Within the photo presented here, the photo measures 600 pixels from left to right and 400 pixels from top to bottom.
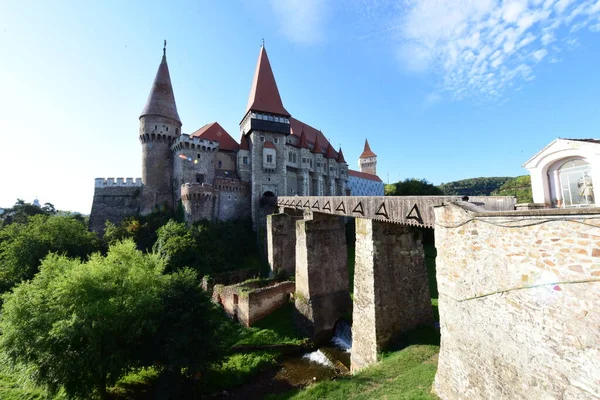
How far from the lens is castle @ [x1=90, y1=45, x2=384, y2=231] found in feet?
89.4

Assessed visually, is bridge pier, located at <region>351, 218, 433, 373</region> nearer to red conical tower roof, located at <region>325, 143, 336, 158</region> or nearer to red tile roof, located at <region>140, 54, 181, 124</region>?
red tile roof, located at <region>140, 54, 181, 124</region>

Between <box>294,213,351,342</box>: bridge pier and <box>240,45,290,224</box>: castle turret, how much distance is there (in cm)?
1456

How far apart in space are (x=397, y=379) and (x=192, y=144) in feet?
88.1

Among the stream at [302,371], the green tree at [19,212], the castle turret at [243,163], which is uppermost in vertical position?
the castle turret at [243,163]

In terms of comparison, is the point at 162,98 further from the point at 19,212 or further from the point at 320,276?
the point at 19,212

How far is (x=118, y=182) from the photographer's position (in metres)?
28.9

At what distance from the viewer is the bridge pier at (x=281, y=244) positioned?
67.3 feet

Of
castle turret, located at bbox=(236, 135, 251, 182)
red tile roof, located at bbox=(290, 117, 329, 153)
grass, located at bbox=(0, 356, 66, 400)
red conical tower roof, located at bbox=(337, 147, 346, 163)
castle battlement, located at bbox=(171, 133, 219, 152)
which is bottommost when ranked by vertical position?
grass, located at bbox=(0, 356, 66, 400)

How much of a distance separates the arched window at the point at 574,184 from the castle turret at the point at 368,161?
62.0 metres

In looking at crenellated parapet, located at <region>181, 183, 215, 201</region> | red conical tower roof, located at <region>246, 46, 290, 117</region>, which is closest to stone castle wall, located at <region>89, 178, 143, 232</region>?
crenellated parapet, located at <region>181, 183, 215, 201</region>

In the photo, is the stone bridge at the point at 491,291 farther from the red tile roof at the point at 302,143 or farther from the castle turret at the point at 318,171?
the castle turret at the point at 318,171

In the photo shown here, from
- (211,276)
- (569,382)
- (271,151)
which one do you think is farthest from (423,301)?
(271,151)

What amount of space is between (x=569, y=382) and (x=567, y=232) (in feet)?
7.09

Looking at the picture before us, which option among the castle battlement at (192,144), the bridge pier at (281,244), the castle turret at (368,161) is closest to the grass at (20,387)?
the bridge pier at (281,244)
